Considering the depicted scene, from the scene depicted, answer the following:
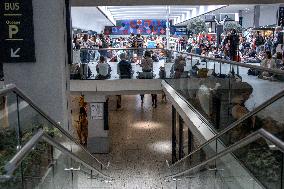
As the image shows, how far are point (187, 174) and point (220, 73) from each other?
193 centimetres

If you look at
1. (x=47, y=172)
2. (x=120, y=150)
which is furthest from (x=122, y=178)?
(x=47, y=172)

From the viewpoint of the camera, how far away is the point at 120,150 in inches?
693

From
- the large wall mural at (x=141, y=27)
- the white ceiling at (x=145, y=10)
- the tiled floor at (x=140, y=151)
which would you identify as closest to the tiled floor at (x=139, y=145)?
the tiled floor at (x=140, y=151)

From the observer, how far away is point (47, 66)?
25.9 feet

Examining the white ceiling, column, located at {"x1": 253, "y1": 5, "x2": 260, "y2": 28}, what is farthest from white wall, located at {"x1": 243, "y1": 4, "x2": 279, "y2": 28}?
the white ceiling

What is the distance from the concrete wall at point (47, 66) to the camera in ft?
25.2

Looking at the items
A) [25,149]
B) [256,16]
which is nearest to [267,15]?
[256,16]

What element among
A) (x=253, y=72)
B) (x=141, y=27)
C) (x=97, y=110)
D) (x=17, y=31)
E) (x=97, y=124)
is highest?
(x=141, y=27)

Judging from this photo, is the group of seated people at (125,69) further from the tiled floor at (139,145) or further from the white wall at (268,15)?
the white wall at (268,15)

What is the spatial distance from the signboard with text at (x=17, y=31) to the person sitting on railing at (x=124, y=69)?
867cm

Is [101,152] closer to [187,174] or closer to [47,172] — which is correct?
[187,174]

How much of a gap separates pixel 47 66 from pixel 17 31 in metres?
0.86

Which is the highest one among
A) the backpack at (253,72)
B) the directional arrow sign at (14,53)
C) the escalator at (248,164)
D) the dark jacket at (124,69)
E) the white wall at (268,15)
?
the white wall at (268,15)

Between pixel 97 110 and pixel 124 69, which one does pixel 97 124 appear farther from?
pixel 124 69
